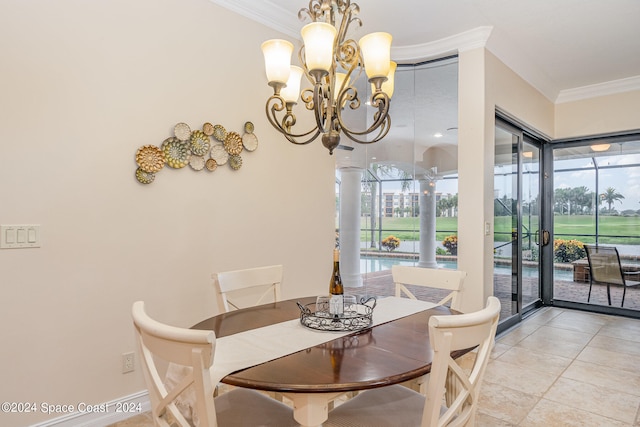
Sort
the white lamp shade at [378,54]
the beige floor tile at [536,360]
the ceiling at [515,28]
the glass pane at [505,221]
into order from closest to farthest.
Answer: the white lamp shade at [378,54] < the ceiling at [515,28] < the beige floor tile at [536,360] < the glass pane at [505,221]

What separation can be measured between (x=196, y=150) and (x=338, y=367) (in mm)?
1758

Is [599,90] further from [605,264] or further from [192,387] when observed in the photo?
[192,387]

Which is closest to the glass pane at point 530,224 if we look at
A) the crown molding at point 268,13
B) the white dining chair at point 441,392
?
the crown molding at point 268,13

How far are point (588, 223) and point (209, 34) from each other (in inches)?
197

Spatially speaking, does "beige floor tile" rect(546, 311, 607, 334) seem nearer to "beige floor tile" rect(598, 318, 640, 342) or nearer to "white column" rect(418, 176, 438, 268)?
"beige floor tile" rect(598, 318, 640, 342)

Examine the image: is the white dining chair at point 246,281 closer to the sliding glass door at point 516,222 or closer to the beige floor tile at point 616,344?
the sliding glass door at point 516,222

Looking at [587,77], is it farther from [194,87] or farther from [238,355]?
[238,355]

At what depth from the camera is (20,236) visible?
1.90m

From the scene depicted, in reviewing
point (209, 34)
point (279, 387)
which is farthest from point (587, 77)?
point (279, 387)

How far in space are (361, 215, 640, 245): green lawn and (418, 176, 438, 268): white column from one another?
0.23ft

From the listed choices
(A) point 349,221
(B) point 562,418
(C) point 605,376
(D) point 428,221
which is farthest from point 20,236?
(A) point 349,221

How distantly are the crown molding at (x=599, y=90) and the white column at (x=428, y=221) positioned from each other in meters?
2.25

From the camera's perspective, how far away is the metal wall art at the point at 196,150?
2.30 metres

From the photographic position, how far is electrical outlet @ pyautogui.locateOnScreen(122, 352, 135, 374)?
224 cm
